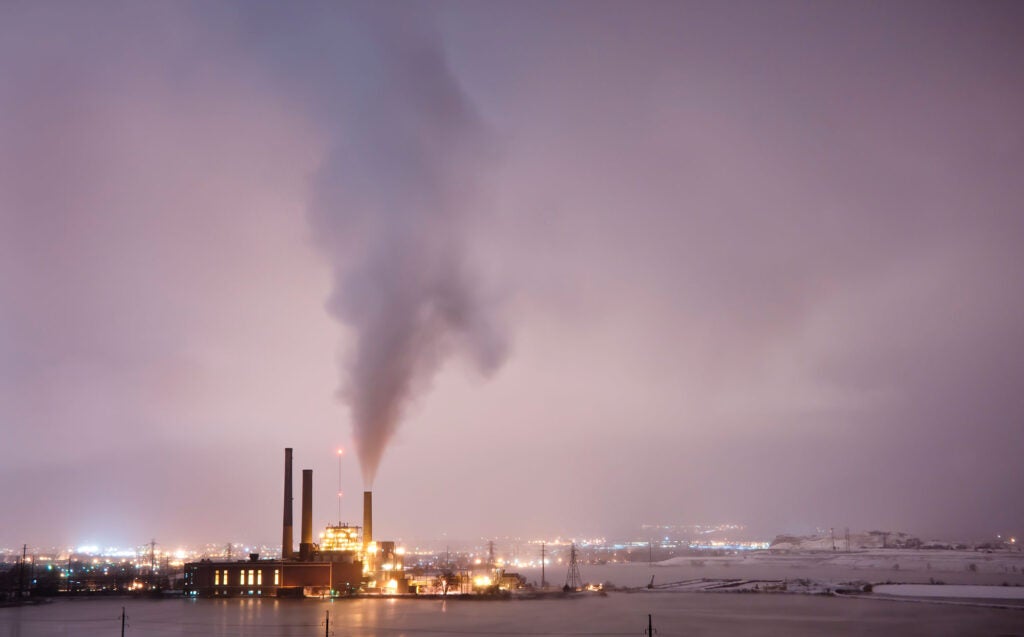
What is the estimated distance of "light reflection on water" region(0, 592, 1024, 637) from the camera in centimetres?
5728

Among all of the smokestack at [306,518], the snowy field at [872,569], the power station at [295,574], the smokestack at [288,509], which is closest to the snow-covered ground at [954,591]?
the snowy field at [872,569]

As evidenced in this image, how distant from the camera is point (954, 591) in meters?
90.9

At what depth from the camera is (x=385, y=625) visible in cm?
6016

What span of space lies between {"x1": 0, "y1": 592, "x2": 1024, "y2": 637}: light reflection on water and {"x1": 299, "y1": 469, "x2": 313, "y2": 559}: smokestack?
1010 centimetres

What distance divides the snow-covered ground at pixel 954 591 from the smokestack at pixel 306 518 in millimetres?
68181

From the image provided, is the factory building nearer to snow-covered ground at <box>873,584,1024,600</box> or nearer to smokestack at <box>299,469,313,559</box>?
smokestack at <box>299,469,313,559</box>

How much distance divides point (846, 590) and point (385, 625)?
6311 cm

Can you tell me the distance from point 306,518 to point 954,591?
252 ft

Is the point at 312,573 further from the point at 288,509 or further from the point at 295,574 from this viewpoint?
the point at 288,509

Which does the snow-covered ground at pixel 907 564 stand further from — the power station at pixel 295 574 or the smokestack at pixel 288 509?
the smokestack at pixel 288 509

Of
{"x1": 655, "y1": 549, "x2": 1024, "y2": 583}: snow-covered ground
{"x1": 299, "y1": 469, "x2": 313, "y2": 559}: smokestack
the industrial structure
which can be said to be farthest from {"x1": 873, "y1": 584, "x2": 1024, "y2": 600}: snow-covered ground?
{"x1": 299, "y1": 469, "x2": 313, "y2": 559}: smokestack

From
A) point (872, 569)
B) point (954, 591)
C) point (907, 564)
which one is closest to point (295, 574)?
point (954, 591)

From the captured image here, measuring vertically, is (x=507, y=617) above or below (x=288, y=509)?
below

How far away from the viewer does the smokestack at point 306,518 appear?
96.9m
